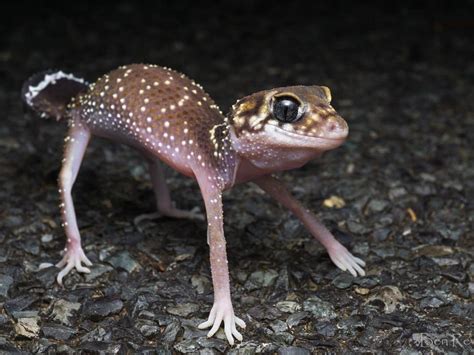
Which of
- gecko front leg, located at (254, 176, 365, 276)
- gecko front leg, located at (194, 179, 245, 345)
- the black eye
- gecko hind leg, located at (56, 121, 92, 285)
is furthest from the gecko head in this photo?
gecko hind leg, located at (56, 121, 92, 285)

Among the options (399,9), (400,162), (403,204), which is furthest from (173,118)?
(399,9)

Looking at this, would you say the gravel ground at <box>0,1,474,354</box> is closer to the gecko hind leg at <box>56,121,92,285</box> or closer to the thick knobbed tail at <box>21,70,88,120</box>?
the gecko hind leg at <box>56,121,92,285</box>

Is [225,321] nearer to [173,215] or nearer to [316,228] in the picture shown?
[316,228]

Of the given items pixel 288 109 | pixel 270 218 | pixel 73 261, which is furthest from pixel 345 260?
pixel 73 261

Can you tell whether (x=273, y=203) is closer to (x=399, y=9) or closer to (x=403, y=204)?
(x=403, y=204)

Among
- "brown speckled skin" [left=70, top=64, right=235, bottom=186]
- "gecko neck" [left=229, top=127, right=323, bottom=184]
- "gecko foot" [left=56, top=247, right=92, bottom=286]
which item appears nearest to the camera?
"gecko neck" [left=229, top=127, right=323, bottom=184]

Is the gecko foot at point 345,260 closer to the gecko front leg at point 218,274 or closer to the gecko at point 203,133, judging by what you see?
the gecko at point 203,133
